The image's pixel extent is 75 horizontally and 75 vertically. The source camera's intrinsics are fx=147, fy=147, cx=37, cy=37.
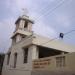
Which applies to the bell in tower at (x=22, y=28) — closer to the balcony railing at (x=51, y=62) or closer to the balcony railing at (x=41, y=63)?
the balcony railing at (x=41, y=63)

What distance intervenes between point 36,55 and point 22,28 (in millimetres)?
6288

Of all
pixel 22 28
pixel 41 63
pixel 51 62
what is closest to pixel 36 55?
pixel 41 63

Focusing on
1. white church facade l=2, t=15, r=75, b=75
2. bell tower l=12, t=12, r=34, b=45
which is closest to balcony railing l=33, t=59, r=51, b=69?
white church facade l=2, t=15, r=75, b=75

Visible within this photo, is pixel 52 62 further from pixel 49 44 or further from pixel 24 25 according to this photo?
pixel 24 25

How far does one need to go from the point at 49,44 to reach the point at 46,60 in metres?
3.84

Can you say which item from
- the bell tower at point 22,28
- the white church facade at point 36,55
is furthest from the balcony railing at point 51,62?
the bell tower at point 22,28

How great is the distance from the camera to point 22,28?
18.9 meters

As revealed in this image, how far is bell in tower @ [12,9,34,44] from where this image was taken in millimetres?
18562

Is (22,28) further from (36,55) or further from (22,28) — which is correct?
(36,55)

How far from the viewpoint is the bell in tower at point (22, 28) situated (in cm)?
1856

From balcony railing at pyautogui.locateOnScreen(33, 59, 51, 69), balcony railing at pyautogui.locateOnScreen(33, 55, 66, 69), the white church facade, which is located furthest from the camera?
balcony railing at pyautogui.locateOnScreen(33, 59, 51, 69)

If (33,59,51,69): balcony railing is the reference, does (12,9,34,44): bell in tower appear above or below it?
above

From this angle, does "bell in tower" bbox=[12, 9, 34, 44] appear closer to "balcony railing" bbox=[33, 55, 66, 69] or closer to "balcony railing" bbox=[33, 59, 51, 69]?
"balcony railing" bbox=[33, 59, 51, 69]

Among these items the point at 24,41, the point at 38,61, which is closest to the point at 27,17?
the point at 24,41
